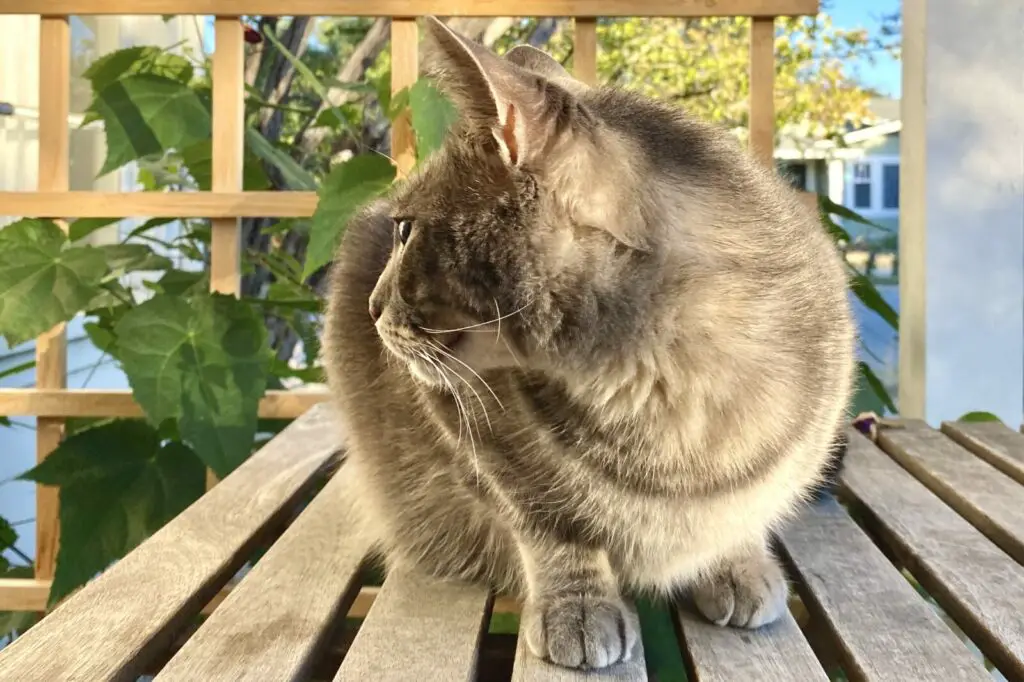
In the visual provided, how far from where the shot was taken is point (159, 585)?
700mm

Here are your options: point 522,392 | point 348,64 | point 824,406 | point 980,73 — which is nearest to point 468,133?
point 522,392

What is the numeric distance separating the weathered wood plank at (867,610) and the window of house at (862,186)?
1107 mm

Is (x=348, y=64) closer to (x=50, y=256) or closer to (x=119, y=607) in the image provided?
(x=50, y=256)

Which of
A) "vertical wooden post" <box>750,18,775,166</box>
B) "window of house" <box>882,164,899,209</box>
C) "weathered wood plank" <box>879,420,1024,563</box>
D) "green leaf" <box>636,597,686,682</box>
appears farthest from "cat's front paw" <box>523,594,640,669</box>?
"window of house" <box>882,164,899,209</box>

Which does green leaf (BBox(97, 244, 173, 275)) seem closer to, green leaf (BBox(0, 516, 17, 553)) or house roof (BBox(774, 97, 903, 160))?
green leaf (BBox(0, 516, 17, 553))

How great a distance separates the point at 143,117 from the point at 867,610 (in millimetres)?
1136

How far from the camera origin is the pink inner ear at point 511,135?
0.50 meters

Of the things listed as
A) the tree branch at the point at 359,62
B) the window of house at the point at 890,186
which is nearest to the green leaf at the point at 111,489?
the tree branch at the point at 359,62

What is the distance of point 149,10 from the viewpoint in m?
1.23

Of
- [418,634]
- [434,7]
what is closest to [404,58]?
[434,7]

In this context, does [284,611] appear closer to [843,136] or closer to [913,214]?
[913,214]

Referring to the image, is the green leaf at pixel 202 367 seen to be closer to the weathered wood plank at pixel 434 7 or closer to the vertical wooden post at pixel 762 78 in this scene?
the weathered wood plank at pixel 434 7

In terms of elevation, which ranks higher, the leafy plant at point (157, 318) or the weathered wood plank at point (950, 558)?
the leafy plant at point (157, 318)

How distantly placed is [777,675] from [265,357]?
80 cm
